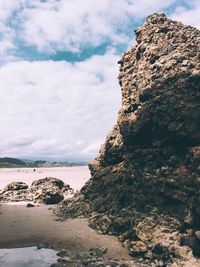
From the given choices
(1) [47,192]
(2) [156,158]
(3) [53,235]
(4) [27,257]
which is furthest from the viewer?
(1) [47,192]

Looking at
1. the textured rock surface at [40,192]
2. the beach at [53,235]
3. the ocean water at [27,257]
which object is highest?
the textured rock surface at [40,192]

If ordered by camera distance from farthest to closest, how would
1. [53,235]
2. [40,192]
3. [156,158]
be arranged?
[40,192] < [156,158] < [53,235]

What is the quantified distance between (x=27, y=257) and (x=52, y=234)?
7.97 meters

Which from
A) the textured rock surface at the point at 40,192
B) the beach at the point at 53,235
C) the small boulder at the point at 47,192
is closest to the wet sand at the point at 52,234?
the beach at the point at 53,235

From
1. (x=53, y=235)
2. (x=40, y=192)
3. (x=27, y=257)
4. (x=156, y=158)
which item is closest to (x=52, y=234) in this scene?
(x=53, y=235)

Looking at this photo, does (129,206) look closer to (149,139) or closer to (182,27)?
(149,139)

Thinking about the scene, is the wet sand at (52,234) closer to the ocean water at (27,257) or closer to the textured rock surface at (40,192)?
the ocean water at (27,257)

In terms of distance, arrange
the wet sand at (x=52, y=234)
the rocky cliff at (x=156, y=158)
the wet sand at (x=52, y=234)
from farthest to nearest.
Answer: the wet sand at (x=52, y=234)
the wet sand at (x=52, y=234)
the rocky cliff at (x=156, y=158)

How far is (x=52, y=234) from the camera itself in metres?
37.8

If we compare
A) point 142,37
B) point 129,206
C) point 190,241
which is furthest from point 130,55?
point 190,241

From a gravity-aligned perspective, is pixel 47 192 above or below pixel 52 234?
above

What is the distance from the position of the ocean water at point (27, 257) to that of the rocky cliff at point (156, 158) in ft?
24.6

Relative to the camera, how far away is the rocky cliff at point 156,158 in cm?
3136

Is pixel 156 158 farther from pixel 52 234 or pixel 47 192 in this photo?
pixel 47 192
